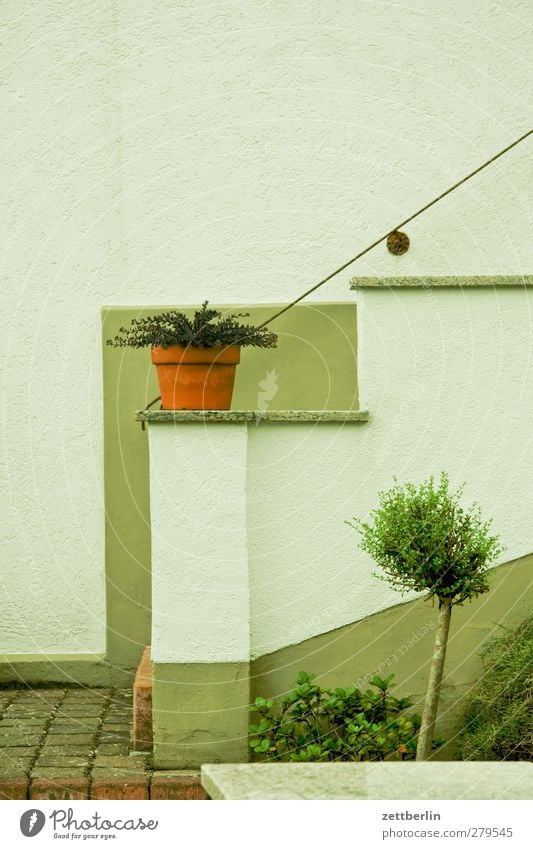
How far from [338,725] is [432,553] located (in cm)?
90

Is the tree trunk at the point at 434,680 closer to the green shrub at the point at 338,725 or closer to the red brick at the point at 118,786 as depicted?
→ the green shrub at the point at 338,725

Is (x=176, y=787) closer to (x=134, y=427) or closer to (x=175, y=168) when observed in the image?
(x=134, y=427)

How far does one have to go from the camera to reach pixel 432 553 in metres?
3.97

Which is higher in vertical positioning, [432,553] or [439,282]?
[439,282]

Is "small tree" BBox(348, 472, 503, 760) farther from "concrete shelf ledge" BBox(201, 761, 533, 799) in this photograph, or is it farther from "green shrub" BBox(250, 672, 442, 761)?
"concrete shelf ledge" BBox(201, 761, 533, 799)

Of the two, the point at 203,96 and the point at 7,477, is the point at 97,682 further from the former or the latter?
the point at 203,96

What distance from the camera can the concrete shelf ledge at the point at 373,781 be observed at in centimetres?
310

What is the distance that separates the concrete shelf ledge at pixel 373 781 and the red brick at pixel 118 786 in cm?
99

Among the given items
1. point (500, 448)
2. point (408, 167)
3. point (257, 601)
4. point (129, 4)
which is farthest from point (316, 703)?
point (129, 4)

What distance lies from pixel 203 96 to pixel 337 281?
114 centimetres

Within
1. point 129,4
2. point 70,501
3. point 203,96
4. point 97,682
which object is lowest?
point 97,682

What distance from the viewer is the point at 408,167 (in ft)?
18.2

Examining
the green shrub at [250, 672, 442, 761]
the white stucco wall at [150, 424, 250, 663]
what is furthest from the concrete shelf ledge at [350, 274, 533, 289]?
the green shrub at [250, 672, 442, 761]

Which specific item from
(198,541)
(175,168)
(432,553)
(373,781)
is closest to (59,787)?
(198,541)
